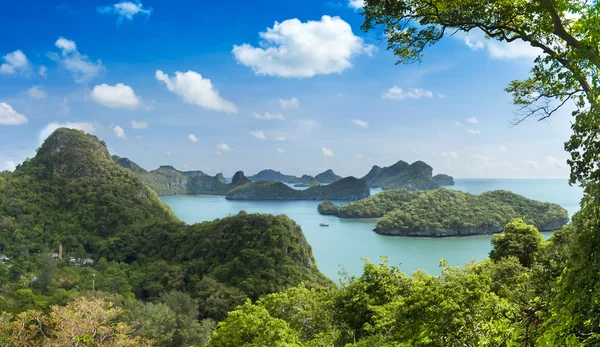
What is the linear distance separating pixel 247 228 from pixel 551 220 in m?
46.4

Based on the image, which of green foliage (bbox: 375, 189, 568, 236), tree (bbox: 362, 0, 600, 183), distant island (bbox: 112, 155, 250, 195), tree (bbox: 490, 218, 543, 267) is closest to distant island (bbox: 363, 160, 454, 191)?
distant island (bbox: 112, 155, 250, 195)

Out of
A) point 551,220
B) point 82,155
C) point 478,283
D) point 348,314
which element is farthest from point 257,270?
point 551,220

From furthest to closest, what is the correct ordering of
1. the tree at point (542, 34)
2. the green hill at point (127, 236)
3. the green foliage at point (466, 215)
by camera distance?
the green foliage at point (466, 215)
the green hill at point (127, 236)
the tree at point (542, 34)

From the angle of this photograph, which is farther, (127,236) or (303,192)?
(303,192)

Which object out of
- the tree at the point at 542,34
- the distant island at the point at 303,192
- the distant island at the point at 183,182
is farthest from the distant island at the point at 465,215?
the distant island at the point at 183,182

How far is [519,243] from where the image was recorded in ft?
46.8

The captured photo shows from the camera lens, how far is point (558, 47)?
393 cm

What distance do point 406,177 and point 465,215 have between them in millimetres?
83774

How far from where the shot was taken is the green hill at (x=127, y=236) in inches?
1199

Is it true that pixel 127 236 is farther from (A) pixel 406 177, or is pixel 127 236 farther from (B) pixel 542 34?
(A) pixel 406 177

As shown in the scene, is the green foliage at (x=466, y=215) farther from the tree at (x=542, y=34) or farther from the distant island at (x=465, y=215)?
the tree at (x=542, y=34)

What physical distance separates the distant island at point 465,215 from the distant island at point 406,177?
67.2 m

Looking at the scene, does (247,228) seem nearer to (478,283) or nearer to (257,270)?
(257,270)

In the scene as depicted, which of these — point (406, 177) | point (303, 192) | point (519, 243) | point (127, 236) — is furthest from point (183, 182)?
point (519, 243)
